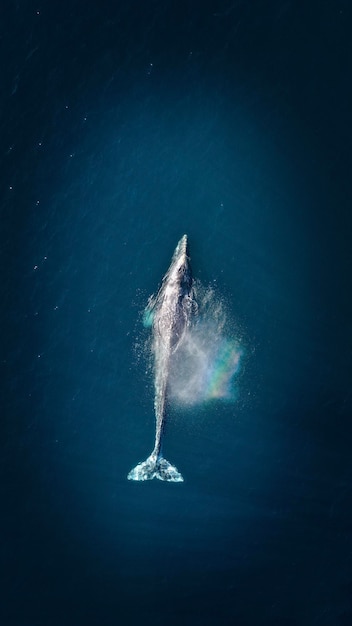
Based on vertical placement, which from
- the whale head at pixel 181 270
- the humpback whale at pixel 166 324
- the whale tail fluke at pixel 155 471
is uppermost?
the whale head at pixel 181 270

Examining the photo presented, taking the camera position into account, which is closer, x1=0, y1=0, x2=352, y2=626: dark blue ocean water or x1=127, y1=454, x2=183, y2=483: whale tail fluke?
x1=127, y1=454, x2=183, y2=483: whale tail fluke

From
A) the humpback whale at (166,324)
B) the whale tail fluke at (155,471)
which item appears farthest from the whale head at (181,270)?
the whale tail fluke at (155,471)

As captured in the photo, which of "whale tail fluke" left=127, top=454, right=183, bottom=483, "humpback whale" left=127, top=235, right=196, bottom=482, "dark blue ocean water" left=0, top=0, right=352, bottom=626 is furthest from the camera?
"dark blue ocean water" left=0, top=0, right=352, bottom=626

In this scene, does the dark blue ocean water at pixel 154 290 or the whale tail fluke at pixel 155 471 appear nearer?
the whale tail fluke at pixel 155 471

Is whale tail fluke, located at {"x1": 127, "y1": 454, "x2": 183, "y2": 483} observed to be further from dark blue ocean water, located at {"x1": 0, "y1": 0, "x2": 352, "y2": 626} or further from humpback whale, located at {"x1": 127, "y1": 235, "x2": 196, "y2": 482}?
dark blue ocean water, located at {"x1": 0, "y1": 0, "x2": 352, "y2": 626}

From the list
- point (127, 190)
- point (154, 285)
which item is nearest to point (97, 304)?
point (154, 285)

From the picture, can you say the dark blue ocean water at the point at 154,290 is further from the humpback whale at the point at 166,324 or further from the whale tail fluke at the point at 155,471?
the whale tail fluke at the point at 155,471

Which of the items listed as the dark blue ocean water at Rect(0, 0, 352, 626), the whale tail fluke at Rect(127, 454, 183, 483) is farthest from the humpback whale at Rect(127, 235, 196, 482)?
the dark blue ocean water at Rect(0, 0, 352, 626)
